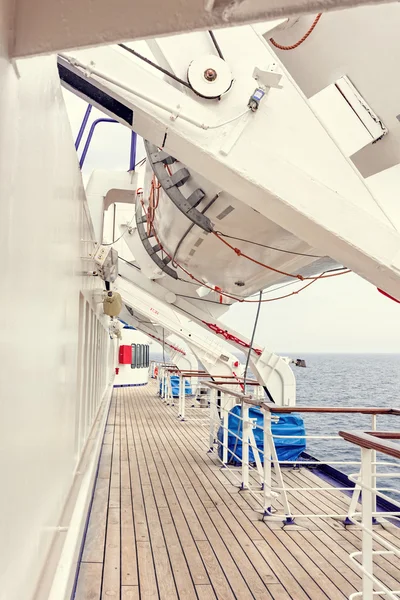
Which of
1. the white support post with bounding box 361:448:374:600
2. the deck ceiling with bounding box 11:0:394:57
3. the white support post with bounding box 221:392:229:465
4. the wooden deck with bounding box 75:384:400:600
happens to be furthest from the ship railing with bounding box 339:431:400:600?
the white support post with bounding box 221:392:229:465

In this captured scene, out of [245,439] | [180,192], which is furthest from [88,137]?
[245,439]

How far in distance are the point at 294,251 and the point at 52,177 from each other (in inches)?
87.6

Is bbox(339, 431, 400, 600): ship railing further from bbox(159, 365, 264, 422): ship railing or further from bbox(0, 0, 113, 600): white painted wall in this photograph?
bbox(159, 365, 264, 422): ship railing

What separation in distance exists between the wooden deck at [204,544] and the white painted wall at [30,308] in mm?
706

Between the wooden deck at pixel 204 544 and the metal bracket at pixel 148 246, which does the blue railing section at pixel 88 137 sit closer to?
the metal bracket at pixel 148 246

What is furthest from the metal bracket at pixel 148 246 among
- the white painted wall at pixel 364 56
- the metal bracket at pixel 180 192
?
the white painted wall at pixel 364 56

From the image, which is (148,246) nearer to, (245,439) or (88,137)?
(88,137)

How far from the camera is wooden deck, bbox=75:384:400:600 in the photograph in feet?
6.70

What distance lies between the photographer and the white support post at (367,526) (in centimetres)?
155

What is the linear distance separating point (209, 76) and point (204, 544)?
6.83 feet

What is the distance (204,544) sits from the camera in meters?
2.51

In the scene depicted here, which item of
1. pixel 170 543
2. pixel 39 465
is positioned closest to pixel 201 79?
pixel 39 465

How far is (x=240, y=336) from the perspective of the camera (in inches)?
233

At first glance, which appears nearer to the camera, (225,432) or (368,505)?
(368,505)
